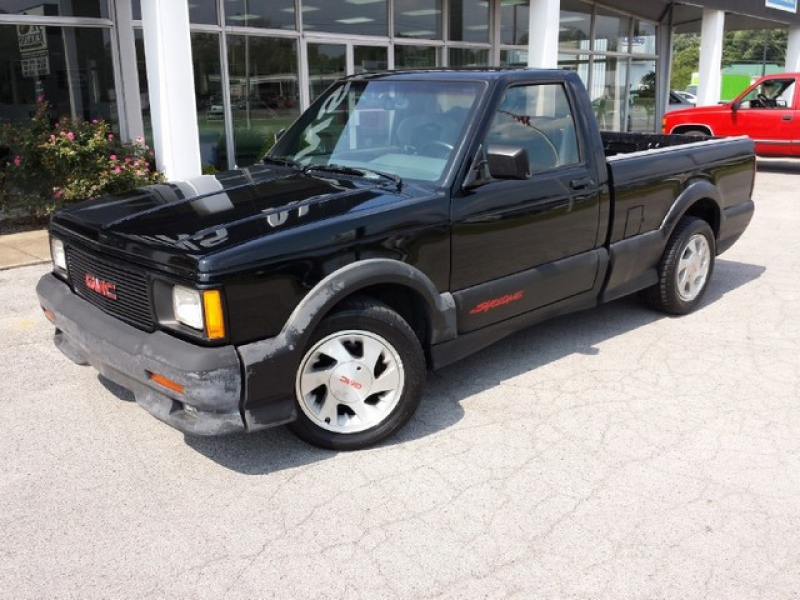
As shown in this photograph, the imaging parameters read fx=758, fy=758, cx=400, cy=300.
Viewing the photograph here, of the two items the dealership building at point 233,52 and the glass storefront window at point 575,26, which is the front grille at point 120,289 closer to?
the dealership building at point 233,52

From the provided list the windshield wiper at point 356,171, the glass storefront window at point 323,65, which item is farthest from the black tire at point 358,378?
the glass storefront window at point 323,65

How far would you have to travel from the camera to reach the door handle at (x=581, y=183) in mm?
4617

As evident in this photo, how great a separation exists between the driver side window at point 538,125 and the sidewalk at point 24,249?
5.33 metres

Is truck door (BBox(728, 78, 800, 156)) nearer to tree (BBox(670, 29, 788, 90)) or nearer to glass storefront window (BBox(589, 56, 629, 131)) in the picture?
glass storefront window (BBox(589, 56, 629, 131))

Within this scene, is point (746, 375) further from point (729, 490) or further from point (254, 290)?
point (254, 290)

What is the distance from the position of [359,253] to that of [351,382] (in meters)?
0.62

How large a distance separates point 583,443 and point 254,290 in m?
1.81

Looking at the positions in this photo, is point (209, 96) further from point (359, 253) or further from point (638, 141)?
point (359, 253)

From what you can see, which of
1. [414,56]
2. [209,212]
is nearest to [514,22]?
[414,56]

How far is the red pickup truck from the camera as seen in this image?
1426 cm

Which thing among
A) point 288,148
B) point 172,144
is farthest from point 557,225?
point 172,144

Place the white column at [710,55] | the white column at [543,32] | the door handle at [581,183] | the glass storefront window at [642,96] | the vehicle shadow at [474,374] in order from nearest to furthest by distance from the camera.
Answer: the vehicle shadow at [474,374] < the door handle at [581,183] < the white column at [543,32] < the white column at [710,55] < the glass storefront window at [642,96]

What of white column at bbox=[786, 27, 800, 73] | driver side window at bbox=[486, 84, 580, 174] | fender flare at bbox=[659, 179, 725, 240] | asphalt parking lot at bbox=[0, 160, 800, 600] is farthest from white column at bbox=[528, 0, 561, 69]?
white column at bbox=[786, 27, 800, 73]

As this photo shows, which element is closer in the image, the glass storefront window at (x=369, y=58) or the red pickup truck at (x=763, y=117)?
the glass storefront window at (x=369, y=58)
